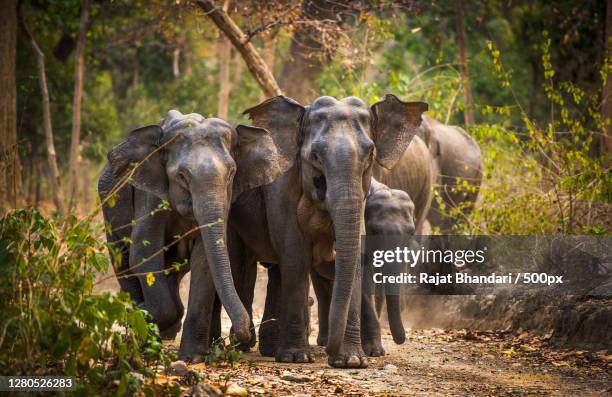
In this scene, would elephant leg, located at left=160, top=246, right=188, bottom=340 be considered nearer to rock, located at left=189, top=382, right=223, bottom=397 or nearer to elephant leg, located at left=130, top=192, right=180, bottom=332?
elephant leg, located at left=130, top=192, right=180, bottom=332

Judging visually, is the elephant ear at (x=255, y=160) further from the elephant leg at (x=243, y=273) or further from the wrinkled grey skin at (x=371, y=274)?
the wrinkled grey skin at (x=371, y=274)

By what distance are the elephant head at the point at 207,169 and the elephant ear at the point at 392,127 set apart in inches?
33.3

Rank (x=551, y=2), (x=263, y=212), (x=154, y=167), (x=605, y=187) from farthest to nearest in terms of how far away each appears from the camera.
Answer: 1. (x=551, y=2)
2. (x=605, y=187)
3. (x=263, y=212)
4. (x=154, y=167)

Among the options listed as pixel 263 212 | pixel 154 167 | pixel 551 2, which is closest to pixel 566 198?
pixel 263 212

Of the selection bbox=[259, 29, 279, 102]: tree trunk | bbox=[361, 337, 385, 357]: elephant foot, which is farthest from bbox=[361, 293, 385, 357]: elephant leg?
bbox=[259, 29, 279, 102]: tree trunk

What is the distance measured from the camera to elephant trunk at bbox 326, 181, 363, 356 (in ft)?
27.5

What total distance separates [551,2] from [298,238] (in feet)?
43.9

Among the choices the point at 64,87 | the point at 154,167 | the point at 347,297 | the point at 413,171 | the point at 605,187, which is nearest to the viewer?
the point at 347,297

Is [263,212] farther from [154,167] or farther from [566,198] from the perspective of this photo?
[566,198]

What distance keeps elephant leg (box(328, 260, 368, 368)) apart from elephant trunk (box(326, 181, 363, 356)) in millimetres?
370

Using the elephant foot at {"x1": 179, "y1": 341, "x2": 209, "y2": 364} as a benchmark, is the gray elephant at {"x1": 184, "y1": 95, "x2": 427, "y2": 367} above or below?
above

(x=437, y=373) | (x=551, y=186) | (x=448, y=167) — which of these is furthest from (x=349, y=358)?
(x=448, y=167)

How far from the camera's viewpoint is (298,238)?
936cm


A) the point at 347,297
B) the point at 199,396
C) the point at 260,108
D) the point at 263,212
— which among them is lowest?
the point at 199,396
